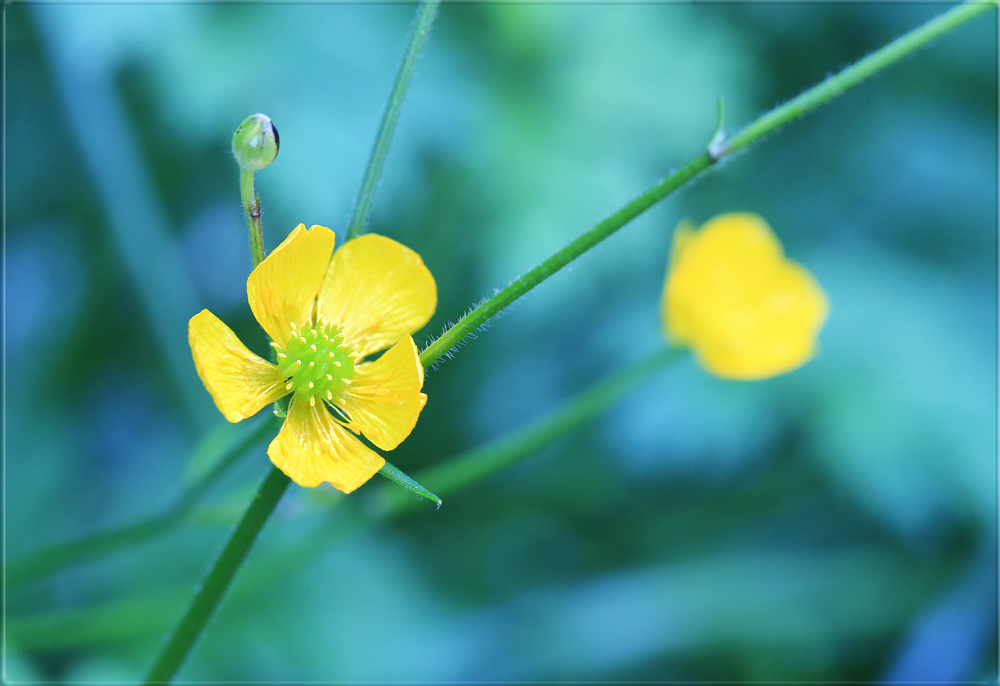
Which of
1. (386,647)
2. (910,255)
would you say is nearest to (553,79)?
(910,255)

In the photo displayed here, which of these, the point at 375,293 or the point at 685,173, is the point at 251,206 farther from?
the point at 685,173

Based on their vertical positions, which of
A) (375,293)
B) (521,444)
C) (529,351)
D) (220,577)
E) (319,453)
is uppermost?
(529,351)

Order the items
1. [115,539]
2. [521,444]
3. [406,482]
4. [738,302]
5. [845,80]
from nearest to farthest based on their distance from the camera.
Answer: [406,482] → [845,80] → [115,539] → [521,444] → [738,302]

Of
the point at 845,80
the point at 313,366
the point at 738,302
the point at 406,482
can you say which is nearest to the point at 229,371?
the point at 313,366

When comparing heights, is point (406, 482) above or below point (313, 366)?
below

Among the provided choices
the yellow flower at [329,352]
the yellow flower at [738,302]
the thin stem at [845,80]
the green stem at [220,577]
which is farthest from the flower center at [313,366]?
the yellow flower at [738,302]

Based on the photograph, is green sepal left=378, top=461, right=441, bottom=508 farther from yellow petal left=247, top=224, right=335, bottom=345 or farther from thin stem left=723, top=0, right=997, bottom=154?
thin stem left=723, top=0, right=997, bottom=154


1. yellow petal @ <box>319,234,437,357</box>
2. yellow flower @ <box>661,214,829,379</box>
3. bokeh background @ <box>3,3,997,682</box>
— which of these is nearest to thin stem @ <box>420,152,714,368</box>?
yellow petal @ <box>319,234,437,357</box>

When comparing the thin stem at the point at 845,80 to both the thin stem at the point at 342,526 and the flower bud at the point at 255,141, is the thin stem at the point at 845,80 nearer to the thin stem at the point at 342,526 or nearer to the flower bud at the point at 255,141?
the flower bud at the point at 255,141
